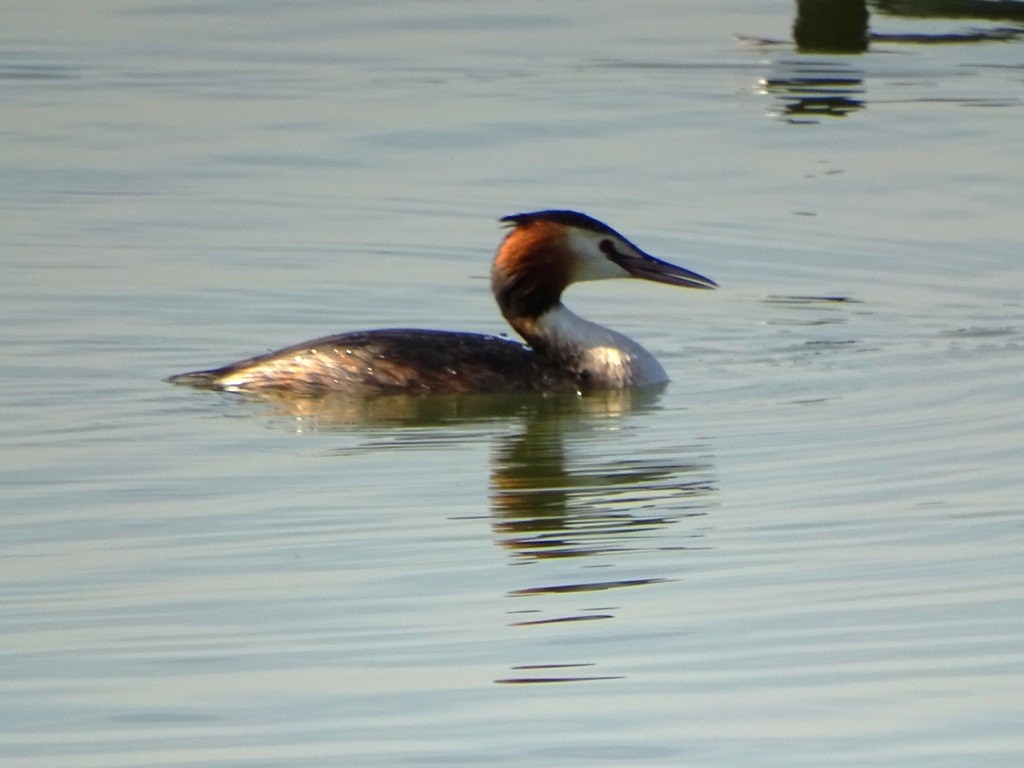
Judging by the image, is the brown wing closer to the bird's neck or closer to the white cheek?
the bird's neck

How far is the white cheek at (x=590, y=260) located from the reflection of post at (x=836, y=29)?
12.4 meters

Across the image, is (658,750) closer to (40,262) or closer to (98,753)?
(98,753)

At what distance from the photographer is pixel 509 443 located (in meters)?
10.6

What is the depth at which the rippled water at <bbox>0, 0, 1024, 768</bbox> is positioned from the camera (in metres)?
6.54

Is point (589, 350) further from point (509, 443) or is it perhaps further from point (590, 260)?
point (509, 443)

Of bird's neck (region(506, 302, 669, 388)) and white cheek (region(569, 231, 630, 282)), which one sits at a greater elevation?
white cheek (region(569, 231, 630, 282))

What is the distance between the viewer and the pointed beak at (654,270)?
11961 millimetres

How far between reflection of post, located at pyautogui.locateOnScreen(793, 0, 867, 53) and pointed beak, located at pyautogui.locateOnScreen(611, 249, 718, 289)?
40.4ft

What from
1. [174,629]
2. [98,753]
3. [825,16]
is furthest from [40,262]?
[825,16]

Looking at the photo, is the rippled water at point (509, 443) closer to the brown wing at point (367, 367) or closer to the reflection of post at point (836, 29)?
the brown wing at point (367, 367)

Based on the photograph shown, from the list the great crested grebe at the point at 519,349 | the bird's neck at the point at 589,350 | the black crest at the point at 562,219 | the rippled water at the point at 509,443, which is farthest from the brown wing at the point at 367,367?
the black crest at the point at 562,219

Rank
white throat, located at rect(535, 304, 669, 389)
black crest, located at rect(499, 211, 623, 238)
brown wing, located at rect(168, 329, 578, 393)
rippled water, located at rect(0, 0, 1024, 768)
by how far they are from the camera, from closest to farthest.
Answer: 1. rippled water, located at rect(0, 0, 1024, 768)
2. brown wing, located at rect(168, 329, 578, 393)
3. white throat, located at rect(535, 304, 669, 389)
4. black crest, located at rect(499, 211, 623, 238)

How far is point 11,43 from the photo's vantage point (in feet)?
78.8

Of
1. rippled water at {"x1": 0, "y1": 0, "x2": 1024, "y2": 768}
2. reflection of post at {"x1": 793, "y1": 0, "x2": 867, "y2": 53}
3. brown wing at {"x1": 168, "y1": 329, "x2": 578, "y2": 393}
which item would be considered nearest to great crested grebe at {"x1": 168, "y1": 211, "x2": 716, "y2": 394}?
brown wing at {"x1": 168, "y1": 329, "x2": 578, "y2": 393}
